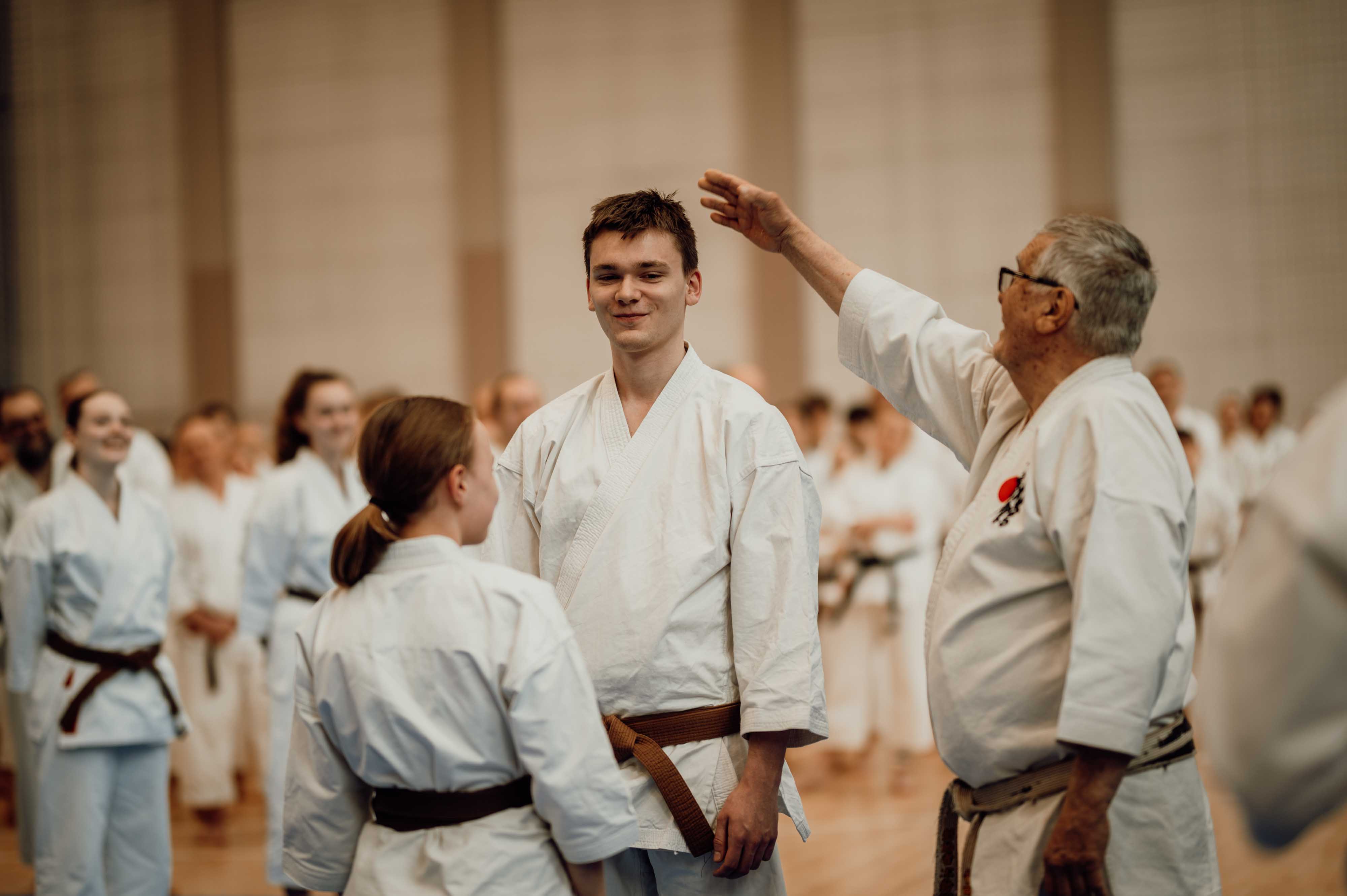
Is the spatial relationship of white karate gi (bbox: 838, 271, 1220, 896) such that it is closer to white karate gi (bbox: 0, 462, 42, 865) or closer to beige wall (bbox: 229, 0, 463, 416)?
white karate gi (bbox: 0, 462, 42, 865)

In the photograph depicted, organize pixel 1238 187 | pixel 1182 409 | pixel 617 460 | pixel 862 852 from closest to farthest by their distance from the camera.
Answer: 1. pixel 617 460
2. pixel 862 852
3. pixel 1182 409
4. pixel 1238 187

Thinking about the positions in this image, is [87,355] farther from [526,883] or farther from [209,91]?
[526,883]

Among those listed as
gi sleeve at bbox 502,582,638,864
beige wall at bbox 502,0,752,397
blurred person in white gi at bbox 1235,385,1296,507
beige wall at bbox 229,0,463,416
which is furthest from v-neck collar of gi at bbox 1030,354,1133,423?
beige wall at bbox 229,0,463,416

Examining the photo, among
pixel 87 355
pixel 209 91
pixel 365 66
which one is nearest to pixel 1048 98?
pixel 365 66

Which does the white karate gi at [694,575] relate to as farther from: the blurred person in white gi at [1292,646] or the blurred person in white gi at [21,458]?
the blurred person in white gi at [21,458]

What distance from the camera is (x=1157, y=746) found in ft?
5.31

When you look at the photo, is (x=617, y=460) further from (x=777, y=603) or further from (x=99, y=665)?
(x=99, y=665)

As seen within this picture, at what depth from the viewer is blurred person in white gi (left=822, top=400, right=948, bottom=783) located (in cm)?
539

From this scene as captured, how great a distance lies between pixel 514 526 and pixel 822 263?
0.77 metres

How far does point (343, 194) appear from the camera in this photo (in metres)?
8.96

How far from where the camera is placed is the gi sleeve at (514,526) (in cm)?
200

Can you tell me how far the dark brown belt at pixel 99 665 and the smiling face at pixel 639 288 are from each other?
2084mm

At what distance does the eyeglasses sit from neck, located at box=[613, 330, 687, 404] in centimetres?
56

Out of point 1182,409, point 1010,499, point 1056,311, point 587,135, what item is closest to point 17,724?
point 1010,499
